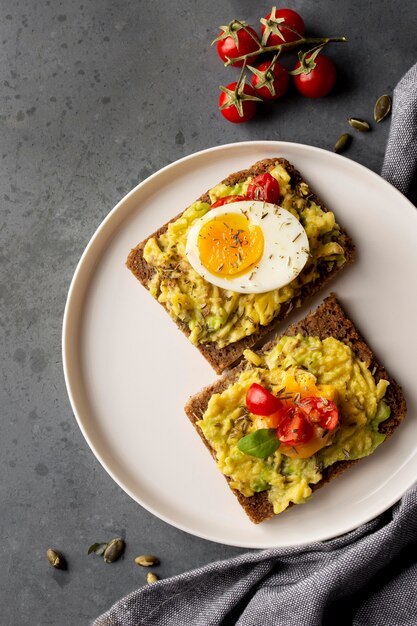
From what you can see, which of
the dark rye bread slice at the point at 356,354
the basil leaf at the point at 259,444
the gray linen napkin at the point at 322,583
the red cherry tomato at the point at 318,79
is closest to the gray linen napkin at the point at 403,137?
the gray linen napkin at the point at 322,583

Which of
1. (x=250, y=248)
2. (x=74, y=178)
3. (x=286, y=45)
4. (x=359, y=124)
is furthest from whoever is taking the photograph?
(x=74, y=178)

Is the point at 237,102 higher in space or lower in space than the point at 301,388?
higher

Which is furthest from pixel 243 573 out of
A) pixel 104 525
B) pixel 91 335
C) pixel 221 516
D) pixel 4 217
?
pixel 4 217

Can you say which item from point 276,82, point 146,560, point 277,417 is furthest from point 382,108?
point 146,560

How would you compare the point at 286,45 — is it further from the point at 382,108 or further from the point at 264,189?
the point at 264,189

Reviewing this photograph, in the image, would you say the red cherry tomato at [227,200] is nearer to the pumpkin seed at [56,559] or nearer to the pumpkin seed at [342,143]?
the pumpkin seed at [342,143]
